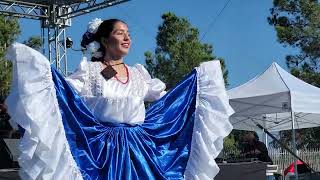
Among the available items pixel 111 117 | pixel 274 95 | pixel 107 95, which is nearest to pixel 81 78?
pixel 107 95

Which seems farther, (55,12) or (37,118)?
(55,12)

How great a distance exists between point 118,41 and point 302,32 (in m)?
15.2

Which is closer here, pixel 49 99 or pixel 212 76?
pixel 49 99

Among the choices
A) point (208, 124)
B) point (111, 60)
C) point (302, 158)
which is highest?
point (111, 60)

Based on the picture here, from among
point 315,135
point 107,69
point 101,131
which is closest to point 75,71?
point 107,69

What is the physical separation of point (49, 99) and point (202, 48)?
595 inches

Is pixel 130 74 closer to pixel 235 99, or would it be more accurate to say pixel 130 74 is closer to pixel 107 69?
pixel 107 69

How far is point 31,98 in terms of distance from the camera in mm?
2932

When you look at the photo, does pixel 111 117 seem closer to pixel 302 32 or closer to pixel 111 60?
pixel 111 60

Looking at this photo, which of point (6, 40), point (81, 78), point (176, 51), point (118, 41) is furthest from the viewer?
point (176, 51)

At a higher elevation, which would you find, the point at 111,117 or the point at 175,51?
the point at 175,51

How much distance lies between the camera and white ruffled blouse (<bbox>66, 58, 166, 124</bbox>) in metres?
3.23

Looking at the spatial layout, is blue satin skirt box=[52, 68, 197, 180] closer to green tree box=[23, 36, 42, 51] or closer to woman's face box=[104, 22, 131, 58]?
woman's face box=[104, 22, 131, 58]

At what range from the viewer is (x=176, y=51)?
17.4 m
